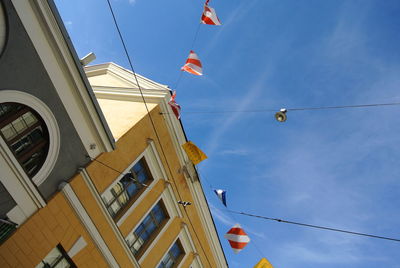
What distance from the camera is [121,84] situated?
52.0ft

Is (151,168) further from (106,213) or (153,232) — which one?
(106,213)

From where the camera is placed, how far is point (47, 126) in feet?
26.6

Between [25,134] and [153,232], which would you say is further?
[153,232]

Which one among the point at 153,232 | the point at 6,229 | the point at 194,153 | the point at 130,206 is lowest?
the point at 6,229

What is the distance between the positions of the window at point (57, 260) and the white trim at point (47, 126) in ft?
7.36

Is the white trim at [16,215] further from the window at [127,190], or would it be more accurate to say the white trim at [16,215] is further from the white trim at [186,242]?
the white trim at [186,242]

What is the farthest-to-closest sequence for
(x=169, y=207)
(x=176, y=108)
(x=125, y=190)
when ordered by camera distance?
1. (x=169, y=207)
2. (x=176, y=108)
3. (x=125, y=190)

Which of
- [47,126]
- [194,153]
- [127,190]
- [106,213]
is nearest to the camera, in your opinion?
[47,126]

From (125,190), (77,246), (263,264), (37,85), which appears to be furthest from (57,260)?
(263,264)

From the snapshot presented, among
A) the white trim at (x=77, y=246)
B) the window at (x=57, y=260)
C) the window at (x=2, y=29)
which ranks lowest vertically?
the window at (x=57, y=260)

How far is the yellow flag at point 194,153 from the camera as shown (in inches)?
511

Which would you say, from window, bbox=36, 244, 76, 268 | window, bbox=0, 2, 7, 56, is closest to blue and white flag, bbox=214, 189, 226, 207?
window, bbox=36, 244, 76, 268

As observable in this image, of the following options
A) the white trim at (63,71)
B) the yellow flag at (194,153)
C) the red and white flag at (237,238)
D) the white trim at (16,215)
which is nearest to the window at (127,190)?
the white trim at (63,71)

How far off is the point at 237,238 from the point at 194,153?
431cm
